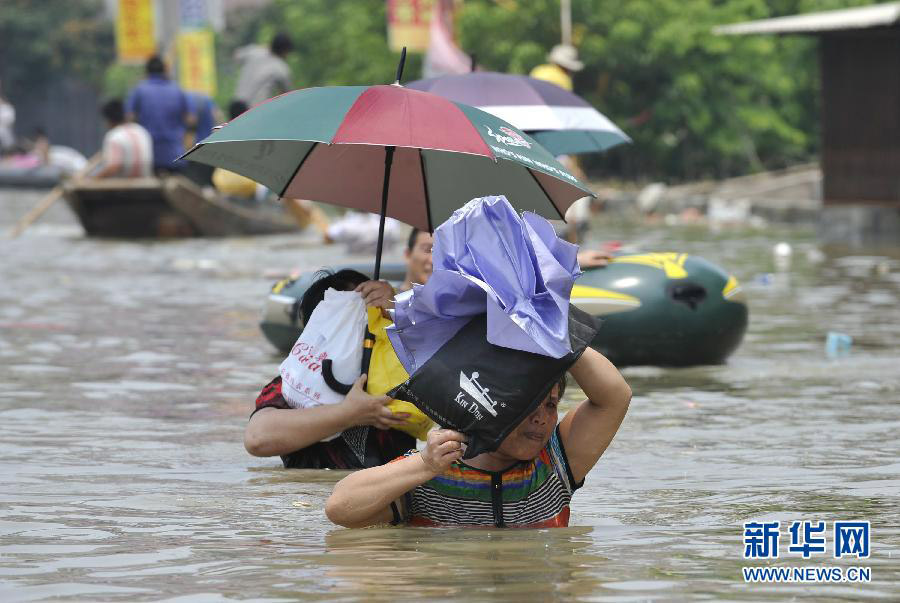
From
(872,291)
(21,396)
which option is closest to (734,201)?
(872,291)

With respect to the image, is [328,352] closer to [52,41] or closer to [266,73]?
[266,73]

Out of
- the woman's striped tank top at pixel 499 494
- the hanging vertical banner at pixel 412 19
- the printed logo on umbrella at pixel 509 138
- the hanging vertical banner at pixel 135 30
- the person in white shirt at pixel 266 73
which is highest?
the printed logo on umbrella at pixel 509 138

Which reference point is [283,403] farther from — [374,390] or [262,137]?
[262,137]

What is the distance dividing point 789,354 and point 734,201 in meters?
20.2

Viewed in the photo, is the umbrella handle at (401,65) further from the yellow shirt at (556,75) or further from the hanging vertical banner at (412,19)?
the hanging vertical banner at (412,19)

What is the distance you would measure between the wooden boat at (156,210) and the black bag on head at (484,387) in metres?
19.8

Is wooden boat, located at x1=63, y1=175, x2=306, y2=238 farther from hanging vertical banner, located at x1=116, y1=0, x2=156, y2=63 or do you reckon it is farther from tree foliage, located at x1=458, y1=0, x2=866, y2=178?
hanging vertical banner, located at x1=116, y1=0, x2=156, y2=63

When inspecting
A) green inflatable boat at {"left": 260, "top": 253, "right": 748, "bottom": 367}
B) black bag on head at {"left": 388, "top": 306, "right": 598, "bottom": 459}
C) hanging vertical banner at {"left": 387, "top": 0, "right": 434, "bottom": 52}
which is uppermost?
black bag on head at {"left": 388, "top": 306, "right": 598, "bottom": 459}

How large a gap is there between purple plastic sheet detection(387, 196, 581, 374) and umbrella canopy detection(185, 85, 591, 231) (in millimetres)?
1311

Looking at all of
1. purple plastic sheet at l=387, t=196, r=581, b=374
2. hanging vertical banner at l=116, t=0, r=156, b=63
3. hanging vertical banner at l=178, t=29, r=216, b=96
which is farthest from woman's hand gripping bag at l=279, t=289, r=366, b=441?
hanging vertical banner at l=178, t=29, r=216, b=96

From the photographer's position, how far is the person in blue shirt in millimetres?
24984

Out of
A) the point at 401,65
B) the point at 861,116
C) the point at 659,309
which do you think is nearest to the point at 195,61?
the point at 861,116

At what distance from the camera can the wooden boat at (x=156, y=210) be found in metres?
24.8

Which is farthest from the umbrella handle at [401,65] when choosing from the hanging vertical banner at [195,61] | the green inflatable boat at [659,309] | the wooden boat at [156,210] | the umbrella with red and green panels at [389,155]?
the hanging vertical banner at [195,61]
